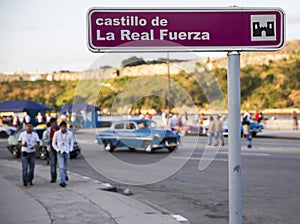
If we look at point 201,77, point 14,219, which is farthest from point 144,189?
point 201,77

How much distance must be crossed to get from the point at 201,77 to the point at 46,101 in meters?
80.0

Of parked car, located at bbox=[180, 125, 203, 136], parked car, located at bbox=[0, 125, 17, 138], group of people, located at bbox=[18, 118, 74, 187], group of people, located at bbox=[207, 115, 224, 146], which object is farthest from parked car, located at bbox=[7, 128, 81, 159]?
parked car, located at bbox=[0, 125, 17, 138]

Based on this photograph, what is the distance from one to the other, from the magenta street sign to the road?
5.85 m

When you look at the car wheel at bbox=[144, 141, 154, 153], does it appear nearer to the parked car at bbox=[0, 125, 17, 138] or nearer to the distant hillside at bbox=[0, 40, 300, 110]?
the parked car at bbox=[0, 125, 17, 138]

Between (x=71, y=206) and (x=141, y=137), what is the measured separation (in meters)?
13.2

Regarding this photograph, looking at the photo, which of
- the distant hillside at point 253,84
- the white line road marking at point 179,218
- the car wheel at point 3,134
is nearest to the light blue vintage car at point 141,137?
the white line road marking at point 179,218

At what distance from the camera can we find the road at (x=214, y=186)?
1014 centimetres

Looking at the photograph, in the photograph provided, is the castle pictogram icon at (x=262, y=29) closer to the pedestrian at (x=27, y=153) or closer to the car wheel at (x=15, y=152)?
the pedestrian at (x=27, y=153)

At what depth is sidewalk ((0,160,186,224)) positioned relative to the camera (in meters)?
9.13

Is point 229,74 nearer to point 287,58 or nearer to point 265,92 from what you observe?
point 265,92

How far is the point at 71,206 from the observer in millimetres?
10391

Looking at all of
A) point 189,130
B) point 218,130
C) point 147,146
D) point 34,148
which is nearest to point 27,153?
point 34,148

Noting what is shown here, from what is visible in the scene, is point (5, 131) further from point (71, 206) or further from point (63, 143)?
point (71, 206)

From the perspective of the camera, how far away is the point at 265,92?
3612 inches
